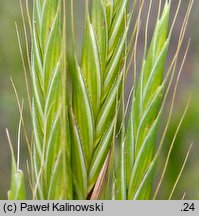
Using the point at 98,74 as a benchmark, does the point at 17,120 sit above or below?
below

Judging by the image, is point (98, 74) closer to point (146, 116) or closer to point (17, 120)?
point (146, 116)

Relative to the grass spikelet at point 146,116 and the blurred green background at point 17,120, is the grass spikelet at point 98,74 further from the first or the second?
the blurred green background at point 17,120

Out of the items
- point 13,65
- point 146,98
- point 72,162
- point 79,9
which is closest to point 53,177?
point 72,162

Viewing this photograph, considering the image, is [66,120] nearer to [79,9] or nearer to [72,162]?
[72,162]

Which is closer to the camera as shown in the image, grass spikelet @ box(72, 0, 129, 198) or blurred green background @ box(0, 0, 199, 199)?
grass spikelet @ box(72, 0, 129, 198)

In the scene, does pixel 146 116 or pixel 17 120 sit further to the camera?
pixel 17 120

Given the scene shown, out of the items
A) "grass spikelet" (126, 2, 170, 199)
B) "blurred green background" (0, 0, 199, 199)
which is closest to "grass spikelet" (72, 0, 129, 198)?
"grass spikelet" (126, 2, 170, 199)

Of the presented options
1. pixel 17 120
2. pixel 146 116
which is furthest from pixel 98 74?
pixel 17 120

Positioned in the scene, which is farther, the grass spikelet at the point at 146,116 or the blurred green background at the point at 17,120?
the blurred green background at the point at 17,120

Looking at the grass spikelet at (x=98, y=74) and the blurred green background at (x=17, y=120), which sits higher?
the grass spikelet at (x=98, y=74)

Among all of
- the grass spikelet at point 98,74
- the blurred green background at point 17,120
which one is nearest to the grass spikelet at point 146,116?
the grass spikelet at point 98,74

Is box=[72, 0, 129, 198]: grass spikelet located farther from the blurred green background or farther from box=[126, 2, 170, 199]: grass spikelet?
the blurred green background
